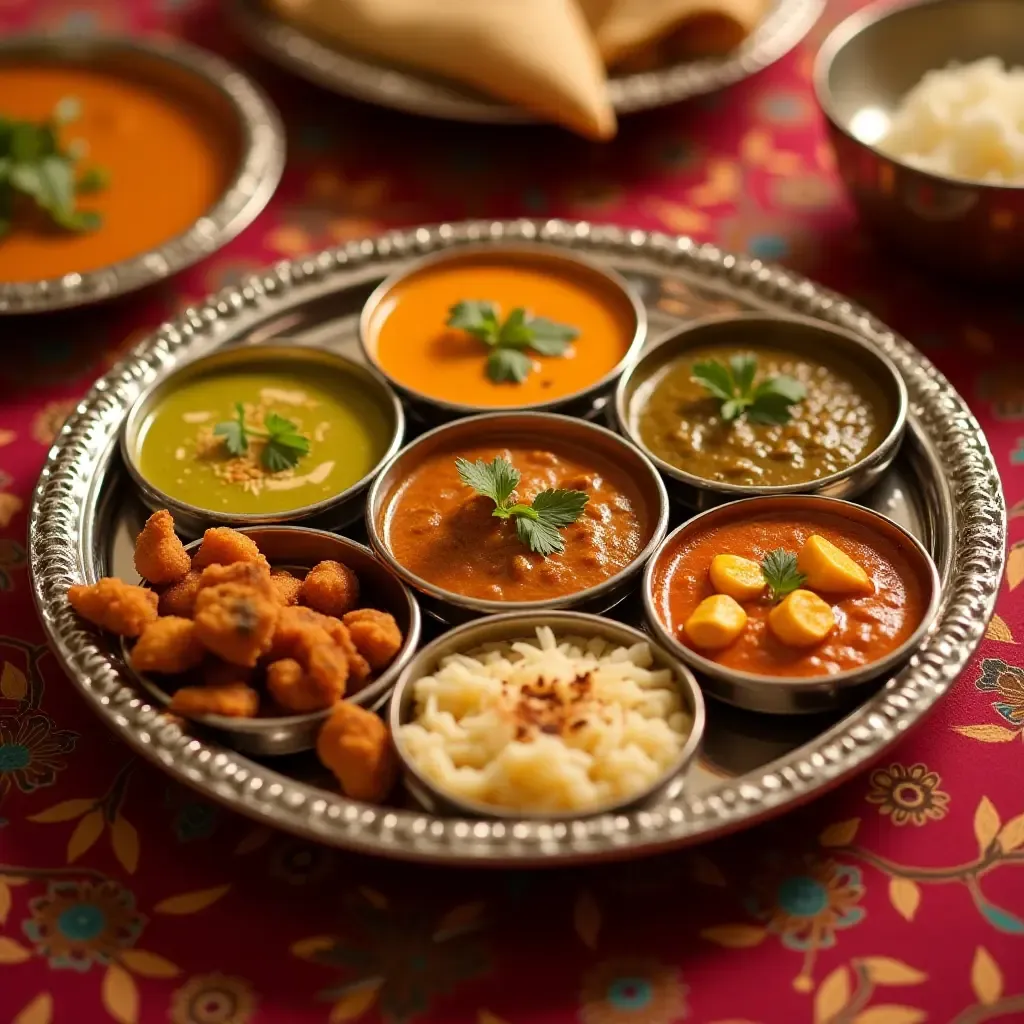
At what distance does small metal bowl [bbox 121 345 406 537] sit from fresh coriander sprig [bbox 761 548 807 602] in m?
0.91

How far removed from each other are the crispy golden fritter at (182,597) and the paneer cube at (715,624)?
1.00 m

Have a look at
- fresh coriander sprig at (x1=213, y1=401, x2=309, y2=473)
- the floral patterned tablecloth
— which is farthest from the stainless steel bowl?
the floral patterned tablecloth

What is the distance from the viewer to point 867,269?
3947mm

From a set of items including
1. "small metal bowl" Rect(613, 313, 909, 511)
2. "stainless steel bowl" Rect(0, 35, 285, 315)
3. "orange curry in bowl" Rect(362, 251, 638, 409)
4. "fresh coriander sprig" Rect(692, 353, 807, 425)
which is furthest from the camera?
"stainless steel bowl" Rect(0, 35, 285, 315)

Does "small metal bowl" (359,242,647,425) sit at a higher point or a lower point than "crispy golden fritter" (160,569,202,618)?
higher

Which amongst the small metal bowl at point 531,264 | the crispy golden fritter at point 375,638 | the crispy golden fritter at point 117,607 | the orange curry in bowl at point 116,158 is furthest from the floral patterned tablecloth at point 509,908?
the orange curry in bowl at point 116,158

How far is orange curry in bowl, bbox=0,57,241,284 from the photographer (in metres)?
3.89

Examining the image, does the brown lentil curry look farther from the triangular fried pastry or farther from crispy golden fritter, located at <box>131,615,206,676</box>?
crispy golden fritter, located at <box>131,615,206,676</box>

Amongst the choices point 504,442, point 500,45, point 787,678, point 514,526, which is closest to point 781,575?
point 787,678

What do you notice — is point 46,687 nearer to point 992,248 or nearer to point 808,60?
point 992,248

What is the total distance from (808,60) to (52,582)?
11.3 feet

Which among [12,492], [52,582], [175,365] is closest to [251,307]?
[175,365]

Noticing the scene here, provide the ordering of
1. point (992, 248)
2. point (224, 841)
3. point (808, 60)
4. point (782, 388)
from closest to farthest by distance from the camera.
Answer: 1. point (224, 841)
2. point (782, 388)
3. point (992, 248)
4. point (808, 60)

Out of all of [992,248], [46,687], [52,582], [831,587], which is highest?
[992,248]
